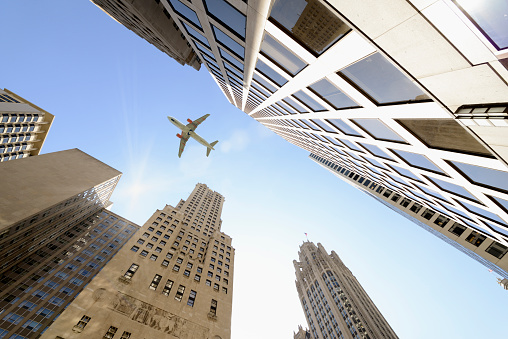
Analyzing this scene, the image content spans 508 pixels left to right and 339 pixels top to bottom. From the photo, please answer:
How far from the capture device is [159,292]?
105 ft

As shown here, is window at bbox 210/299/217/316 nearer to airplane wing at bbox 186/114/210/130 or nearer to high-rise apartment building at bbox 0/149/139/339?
high-rise apartment building at bbox 0/149/139/339

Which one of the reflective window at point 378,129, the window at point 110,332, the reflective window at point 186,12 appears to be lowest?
the window at point 110,332

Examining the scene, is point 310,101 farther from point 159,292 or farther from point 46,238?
point 46,238

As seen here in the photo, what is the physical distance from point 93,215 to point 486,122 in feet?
328

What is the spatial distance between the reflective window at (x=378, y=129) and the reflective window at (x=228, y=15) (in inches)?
273

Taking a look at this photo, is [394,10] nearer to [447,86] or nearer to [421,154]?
[447,86]

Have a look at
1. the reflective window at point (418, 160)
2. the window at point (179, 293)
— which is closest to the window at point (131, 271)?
the window at point (179, 293)

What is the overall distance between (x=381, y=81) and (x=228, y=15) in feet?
22.9

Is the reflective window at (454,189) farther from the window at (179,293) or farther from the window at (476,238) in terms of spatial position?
the window at (179,293)

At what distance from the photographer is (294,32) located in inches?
281

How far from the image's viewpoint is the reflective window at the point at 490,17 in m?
2.99

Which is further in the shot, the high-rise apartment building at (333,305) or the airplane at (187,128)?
the high-rise apartment building at (333,305)

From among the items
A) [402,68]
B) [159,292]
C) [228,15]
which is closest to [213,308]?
[159,292]

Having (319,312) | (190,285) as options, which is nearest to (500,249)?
(190,285)
